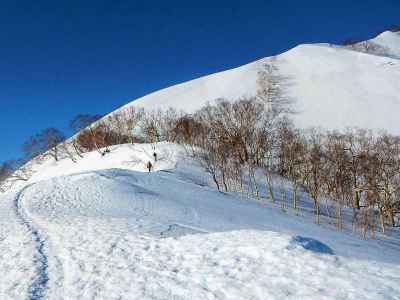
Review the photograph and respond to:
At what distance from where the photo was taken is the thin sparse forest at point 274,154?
4506cm

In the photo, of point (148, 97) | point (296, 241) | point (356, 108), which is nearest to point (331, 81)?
point (356, 108)

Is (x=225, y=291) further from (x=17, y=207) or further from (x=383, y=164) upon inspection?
(x=383, y=164)

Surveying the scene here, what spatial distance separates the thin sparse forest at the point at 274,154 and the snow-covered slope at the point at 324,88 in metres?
4.30

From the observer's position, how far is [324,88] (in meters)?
84.6

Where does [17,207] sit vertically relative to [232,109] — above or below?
below

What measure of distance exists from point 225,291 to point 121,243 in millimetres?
5826

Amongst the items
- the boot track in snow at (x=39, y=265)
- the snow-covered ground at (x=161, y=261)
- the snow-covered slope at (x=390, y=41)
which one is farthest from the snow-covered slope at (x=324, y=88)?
the boot track in snow at (x=39, y=265)

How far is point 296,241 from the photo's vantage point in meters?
11.9

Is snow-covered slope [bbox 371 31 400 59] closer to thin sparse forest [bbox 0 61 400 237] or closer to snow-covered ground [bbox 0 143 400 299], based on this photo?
thin sparse forest [bbox 0 61 400 237]

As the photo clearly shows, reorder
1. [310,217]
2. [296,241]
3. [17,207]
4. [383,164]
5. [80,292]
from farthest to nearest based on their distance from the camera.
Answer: [383,164] → [310,217] → [17,207] → [296,241] → [80,292]

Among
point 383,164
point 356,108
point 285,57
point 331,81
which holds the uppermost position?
point 285,57

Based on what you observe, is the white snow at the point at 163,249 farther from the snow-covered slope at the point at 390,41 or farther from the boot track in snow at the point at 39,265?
the snow-covered slope at the point at 390,41

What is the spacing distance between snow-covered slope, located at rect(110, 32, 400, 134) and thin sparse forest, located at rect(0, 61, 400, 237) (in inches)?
169

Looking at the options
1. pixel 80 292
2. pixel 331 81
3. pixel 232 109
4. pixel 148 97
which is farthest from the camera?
pixel 148 97
